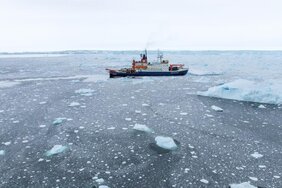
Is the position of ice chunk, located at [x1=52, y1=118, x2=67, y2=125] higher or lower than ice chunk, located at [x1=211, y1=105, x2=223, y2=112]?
higher

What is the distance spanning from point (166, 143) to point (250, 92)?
6368 mm

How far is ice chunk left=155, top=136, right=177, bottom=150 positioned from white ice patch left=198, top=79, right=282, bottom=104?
5911 mm

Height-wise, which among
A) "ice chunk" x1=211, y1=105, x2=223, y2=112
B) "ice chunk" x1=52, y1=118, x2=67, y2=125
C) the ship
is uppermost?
"ice chunk" x1=52, y1=118, x2=67, y2=125

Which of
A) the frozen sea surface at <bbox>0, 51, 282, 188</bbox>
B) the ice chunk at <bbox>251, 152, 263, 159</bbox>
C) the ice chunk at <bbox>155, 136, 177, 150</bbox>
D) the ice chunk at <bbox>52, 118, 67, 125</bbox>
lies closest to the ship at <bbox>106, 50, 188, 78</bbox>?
the frozen sea surface at <bbox>0, 51, 282, 188</bbox>

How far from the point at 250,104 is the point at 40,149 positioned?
7.58 meters

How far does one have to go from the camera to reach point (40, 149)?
598cm

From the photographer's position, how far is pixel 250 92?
11.2 metres

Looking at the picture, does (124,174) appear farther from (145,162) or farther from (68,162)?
(68,162)

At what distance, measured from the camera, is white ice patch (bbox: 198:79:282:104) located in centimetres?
1070

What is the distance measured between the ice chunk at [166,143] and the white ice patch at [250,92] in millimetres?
5911

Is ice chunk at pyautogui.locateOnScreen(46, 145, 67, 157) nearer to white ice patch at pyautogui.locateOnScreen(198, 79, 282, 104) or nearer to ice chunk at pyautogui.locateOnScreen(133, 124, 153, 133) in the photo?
ice chunk at pyautogui.locateOnScreen(133, 124, 153, 133)

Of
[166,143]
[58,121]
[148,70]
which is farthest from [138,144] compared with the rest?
[148,70]

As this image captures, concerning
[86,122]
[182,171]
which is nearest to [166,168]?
[182,171]

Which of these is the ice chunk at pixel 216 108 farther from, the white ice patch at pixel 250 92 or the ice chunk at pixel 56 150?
the ice chunk at pixel 56 150
